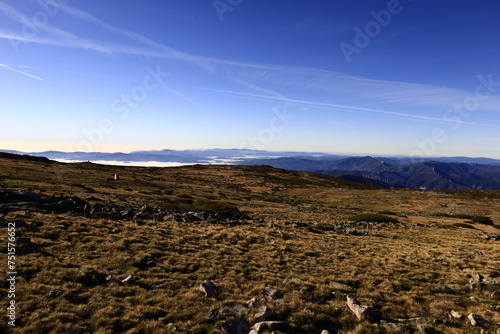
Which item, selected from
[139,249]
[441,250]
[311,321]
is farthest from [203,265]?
[441,250]

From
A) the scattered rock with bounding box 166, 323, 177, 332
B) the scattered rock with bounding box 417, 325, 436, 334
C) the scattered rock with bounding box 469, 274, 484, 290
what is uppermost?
the scattered rock with bounding box 166, 323, 177, 332

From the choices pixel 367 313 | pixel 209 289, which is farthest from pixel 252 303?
pixel 367 313

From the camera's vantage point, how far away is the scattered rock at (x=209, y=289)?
10.9 meters

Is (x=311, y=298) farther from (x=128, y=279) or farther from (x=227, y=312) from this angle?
(x=128, y=279)

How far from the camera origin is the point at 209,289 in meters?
11.1

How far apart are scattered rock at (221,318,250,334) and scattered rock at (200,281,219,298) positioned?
2233 mm

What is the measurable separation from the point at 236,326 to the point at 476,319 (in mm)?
10032

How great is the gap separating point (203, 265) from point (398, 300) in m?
11.0

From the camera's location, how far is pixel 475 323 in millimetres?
9273

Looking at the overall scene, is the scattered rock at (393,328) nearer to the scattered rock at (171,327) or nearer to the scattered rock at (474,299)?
the scattered rock at (474,299)

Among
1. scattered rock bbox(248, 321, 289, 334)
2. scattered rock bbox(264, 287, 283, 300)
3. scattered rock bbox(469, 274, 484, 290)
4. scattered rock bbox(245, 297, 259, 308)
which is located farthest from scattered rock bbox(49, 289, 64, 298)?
scattered rock bbox(469, 274, 484, 290)

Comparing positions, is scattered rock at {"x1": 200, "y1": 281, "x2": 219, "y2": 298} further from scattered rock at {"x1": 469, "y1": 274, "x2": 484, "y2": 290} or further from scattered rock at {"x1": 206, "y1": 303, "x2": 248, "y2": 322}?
scattered rock at {"x1": 469, "y1": 274, "x2": 484, "y2": 290}

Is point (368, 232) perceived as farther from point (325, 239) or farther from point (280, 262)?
point (280, 262)

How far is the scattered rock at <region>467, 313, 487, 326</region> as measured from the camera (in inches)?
367
